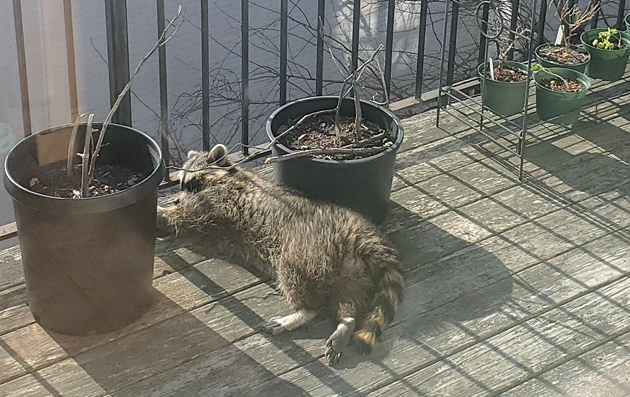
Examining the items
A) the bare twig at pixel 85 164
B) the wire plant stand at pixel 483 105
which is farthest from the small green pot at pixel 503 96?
the bare twig at pixel 85 164

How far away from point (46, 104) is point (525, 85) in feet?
7.13

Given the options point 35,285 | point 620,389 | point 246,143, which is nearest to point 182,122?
point 246,143

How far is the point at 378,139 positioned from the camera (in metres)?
2.92

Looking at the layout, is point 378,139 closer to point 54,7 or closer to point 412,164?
point 412,164

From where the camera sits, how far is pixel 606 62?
12.2ft

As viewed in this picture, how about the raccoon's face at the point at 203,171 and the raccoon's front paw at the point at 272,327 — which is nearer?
the raccoon's front paw at the point at 272,327

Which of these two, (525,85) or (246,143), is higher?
(525,85)

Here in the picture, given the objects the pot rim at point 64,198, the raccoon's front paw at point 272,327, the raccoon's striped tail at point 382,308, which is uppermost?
the pot rim at point 64,198

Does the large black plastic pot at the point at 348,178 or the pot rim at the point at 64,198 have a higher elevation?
the pot rim at the point at 64,198

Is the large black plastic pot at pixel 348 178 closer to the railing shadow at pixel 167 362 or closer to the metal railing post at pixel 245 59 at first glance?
the metal railing post at pixel 245 59

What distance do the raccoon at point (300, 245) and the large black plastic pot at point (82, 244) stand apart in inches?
15.1

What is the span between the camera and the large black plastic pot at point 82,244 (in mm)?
2248

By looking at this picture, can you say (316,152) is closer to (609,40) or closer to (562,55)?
(562,55)

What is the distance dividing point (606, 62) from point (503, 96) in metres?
0.67
